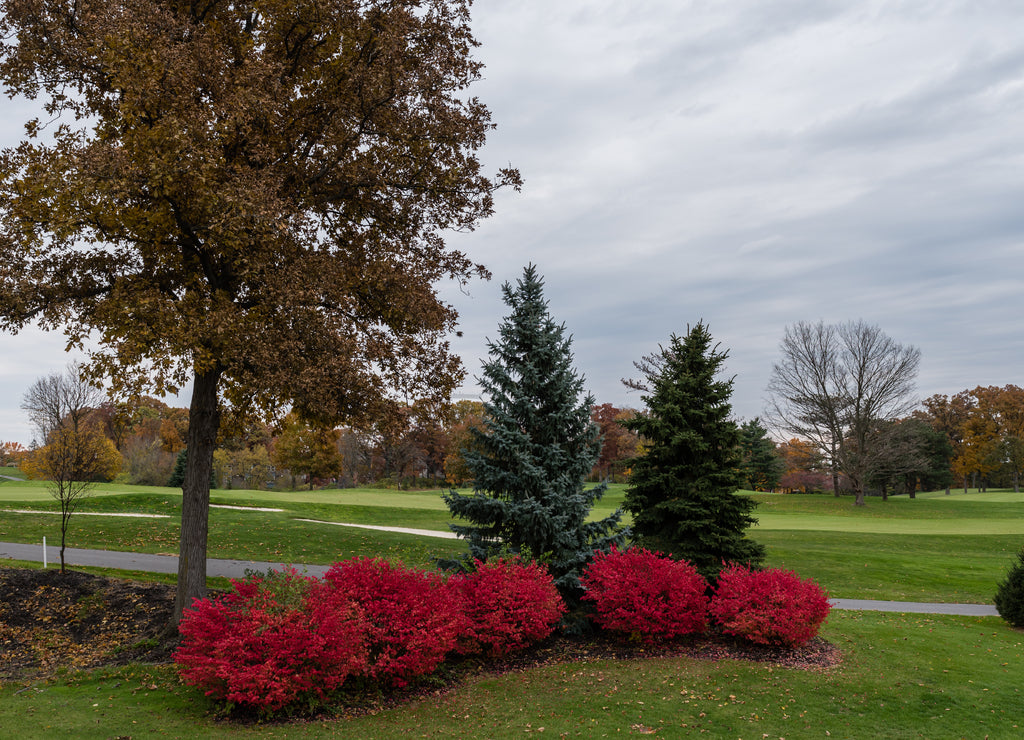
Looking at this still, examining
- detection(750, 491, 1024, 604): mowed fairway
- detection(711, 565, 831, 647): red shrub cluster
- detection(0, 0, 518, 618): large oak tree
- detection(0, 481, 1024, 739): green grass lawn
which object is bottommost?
detection(750, 491, 1024, 604): mowed fairway

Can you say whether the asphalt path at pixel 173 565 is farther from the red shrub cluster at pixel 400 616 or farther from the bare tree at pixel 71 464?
the red shrub cluster at pixel 400 616

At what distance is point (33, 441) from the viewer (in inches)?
2203

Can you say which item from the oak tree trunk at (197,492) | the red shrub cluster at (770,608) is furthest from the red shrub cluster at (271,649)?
the red shrub cluster at (770,608)

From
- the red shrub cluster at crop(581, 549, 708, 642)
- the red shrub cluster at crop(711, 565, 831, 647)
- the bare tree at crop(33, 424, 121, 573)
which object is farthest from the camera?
the bare tree at crop(33, 424, 121, 573)

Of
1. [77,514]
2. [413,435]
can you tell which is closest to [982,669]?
[413,435]

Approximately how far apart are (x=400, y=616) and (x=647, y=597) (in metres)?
4.23

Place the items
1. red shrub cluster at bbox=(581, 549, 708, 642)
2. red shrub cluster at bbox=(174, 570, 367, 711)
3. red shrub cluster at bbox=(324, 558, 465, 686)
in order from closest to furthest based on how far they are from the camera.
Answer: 1. red shrub cluster at bbox=(174, 570, 367, 711)
2. red shrub cluster at bbox=(324, 558, 465, 686)
3. red shrub cluster at bbox=(581, 549, 708, 642)

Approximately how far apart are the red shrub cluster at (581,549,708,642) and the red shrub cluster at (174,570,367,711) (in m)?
4.23

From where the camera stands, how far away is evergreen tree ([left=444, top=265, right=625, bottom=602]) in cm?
1198

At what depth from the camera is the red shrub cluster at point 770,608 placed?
1034 centimetres

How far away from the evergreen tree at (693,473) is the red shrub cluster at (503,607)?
3375 mm

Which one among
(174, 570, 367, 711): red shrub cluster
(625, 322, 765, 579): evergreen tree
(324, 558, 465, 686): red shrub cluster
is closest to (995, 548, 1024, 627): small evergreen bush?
(625, 322, 765, 579): evergreen tree

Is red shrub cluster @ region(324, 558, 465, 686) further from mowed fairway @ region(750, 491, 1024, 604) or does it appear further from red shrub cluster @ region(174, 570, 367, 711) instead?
mowed fairway @ region(750, 491, 1024, 604)

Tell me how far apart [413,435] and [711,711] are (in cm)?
664
